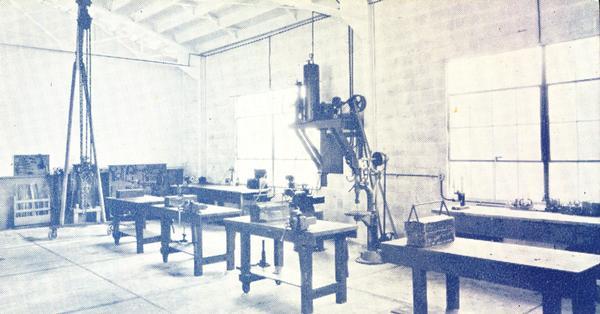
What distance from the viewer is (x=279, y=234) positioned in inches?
173

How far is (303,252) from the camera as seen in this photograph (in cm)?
420

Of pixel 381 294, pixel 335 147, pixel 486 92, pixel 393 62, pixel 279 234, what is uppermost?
pixel 393 62

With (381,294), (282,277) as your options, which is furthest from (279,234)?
(381,294)

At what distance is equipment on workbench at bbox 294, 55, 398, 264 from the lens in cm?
621

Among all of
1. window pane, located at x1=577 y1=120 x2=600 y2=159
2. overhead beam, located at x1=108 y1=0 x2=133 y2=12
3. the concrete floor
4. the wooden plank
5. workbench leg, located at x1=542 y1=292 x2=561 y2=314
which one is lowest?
the concrete floor

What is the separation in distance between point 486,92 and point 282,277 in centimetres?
349

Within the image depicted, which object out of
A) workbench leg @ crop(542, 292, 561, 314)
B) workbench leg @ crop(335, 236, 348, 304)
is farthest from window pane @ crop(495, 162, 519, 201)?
workbench leg @ crop(542, 292, 561, 314)

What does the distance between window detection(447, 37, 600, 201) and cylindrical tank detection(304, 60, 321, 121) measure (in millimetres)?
2061

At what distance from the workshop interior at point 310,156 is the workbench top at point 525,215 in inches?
1.4

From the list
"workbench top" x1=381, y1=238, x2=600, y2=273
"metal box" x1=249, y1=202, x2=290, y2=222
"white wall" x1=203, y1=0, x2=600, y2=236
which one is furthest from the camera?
"white wall" x1=203, y1=0, x2=600, y2=236

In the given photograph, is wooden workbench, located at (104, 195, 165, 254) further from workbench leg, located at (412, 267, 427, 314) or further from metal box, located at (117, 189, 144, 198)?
workbench leg, located at (412, 267, 427, 314)

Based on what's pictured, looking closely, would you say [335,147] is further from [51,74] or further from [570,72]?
[51,74]

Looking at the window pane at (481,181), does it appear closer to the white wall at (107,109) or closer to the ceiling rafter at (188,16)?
the ceiling rafter at (188,16)

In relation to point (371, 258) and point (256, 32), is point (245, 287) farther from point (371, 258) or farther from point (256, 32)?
point (256, 32)
